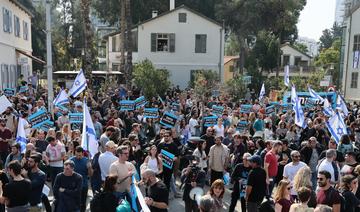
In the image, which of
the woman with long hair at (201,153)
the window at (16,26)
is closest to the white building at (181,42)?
the window at (16,26)

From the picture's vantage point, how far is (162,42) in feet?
126

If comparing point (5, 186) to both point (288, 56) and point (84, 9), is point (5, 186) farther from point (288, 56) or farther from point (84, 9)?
point (288, 56)

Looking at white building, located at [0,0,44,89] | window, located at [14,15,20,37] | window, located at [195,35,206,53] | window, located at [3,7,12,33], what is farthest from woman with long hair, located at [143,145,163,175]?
window, located at [195,35,206,53]

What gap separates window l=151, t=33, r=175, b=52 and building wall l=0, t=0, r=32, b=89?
1050 centimetres

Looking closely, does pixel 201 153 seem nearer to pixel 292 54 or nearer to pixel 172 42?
pixel 172 42

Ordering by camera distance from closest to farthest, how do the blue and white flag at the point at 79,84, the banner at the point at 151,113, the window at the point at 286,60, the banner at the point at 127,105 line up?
the banner at the point at 151,113
the blue and white flag at the point at 79,84
the banner at the point at 127,105
the window at the point at 286,60

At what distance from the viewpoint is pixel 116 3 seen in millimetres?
41844

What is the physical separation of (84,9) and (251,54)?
106 ft

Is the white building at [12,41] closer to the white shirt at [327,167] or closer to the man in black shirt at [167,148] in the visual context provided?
the man in black shirt at [167,148]

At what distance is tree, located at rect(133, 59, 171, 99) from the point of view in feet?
86.9

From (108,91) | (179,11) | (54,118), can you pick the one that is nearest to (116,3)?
(179,11)

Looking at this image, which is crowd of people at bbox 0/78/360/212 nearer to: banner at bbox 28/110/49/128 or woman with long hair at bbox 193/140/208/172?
woman with long hair at bbox 193/140/208/172

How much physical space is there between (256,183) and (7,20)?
23544mm

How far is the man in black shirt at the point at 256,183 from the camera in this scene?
25.5 ft
